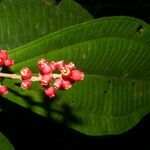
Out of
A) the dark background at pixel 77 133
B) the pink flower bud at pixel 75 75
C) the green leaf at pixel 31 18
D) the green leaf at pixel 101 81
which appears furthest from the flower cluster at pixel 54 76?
the dark background at pixel 77 133

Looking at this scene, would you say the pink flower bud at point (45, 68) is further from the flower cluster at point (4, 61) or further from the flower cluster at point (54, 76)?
the flower cluster at point (4, 61)

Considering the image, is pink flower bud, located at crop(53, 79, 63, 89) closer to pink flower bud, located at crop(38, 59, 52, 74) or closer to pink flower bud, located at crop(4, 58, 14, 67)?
pink flower bud, located at crop(38, 59, 52, 74)

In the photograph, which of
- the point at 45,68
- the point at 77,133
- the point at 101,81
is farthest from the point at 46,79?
the point at 77,133

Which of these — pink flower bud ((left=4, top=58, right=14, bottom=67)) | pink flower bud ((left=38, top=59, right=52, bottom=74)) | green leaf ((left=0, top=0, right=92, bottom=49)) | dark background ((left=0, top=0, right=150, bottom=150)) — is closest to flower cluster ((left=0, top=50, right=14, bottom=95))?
pink flower bud ((left=4, top=58, right=14, bottom=67))

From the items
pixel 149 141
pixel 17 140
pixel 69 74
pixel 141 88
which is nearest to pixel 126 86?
pixel 141 88

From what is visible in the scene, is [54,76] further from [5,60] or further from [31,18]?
[31,18]

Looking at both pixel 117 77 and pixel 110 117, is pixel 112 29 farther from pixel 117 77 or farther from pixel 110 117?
pixel 110 117
